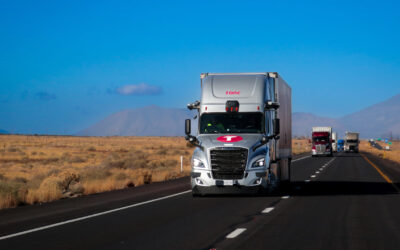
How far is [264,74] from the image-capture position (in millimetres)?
19203

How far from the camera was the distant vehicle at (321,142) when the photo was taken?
66438 mm

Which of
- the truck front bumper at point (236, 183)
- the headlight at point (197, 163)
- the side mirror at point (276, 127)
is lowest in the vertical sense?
the truck front bumper at point (236, 183)

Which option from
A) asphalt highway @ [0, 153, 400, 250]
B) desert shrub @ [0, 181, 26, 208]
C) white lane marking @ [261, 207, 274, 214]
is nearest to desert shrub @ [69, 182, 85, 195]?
asphalt highway @ [0, 153, 400, 250]

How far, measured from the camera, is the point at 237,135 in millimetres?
17703

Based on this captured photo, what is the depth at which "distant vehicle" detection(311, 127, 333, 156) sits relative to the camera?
66.4m

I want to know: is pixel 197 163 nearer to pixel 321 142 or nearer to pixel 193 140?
pixel 193 140

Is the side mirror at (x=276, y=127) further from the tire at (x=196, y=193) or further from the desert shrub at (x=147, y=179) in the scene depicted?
the desert shrub at (x=147, y=179)

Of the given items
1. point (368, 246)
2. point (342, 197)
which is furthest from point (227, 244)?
point (342, 197)

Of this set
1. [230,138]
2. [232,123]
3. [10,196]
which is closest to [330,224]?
[230,138]

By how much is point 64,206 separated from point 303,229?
23.1 feet

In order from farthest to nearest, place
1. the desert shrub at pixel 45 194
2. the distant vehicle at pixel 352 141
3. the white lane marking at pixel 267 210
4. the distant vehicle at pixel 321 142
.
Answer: the distant vehicle at pixel 352 141 → the distant vehicle at pixel 321 142 → the desert shrub at pixel 45 194 → the white lane marking at pixel 267 210

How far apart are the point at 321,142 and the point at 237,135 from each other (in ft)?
166

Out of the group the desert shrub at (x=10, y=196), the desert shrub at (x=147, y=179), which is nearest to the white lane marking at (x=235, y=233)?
the desert shrub at (x=10, y=196)

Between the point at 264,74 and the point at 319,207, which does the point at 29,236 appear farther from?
the point at 264,74
